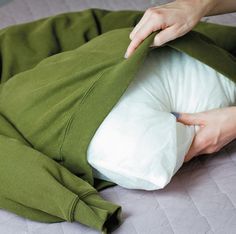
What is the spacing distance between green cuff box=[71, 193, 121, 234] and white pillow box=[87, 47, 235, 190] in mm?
69

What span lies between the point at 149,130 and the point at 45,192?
19 centimetres

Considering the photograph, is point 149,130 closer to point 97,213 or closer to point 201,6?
point 97,213

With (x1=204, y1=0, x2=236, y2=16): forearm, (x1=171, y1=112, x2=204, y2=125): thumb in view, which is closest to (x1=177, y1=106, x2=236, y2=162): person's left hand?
(x1=171, y1=112, x2=204, y2=125): thumb

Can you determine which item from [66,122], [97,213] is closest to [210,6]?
[66,122]

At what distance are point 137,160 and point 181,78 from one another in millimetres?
202

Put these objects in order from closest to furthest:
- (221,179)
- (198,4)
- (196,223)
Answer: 1. (196,223)
2. (221,179)
3. (198,4)

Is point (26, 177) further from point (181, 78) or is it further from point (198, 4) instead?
point (198, 4)

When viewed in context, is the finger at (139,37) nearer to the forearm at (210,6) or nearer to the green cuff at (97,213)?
the forearm at (210,6)

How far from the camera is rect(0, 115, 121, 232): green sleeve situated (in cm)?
70

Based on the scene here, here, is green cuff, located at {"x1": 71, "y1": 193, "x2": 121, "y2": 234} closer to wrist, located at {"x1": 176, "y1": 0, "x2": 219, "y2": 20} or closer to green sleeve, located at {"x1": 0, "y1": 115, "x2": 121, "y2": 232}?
green sleeve, located at {"x1": 0, "y1": 115, "x2": 121, "y2": 232}

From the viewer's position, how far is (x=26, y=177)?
741 millimetres

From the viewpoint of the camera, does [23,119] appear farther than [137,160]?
Yes

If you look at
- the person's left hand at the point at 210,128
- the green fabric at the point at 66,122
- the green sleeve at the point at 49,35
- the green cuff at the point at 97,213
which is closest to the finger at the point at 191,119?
the person's left hand at the point at 210,128

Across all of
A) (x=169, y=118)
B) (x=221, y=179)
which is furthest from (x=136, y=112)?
(x=221, y=179)
